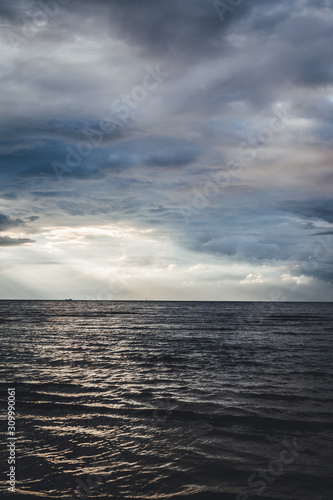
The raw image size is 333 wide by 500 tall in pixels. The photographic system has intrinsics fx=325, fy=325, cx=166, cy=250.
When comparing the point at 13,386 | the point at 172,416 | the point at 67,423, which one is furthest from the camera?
the point at 13,386

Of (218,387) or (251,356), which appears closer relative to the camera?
(218,387)

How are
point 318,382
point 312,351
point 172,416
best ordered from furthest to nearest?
point 312,351
point 318,382
point 172,416

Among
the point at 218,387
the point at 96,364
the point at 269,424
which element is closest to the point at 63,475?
the point at 269,424

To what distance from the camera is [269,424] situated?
1234 cm

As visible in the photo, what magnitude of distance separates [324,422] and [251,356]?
16843mm

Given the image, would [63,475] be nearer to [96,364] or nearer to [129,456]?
[129,456]

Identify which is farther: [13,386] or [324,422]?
[13,386]

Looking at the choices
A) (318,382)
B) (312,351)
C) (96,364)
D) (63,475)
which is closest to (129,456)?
(63,475)

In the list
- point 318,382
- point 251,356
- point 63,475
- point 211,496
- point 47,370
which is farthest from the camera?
point 251,356

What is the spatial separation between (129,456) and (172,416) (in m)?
3.80

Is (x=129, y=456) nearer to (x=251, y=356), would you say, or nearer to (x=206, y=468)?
(x=206, y=468)

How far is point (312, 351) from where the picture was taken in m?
32.0

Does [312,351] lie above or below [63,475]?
below

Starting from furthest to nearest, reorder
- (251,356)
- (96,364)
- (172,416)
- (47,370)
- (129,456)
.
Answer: (251,356) < (96,364) < (47,370) < (172,416) < (129,456)
